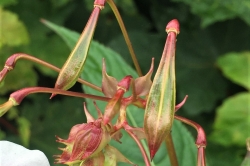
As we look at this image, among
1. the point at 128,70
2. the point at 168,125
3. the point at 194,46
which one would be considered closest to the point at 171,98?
the point at 168,125

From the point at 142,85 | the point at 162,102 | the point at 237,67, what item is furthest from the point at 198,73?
the point at 162,102

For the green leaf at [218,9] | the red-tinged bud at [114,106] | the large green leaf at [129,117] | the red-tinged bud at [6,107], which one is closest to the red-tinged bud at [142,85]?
the red-tinged bud at [114,106]

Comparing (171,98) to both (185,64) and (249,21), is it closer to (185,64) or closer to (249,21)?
(249,21)

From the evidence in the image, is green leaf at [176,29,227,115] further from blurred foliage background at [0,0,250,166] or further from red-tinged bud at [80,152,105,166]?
red-tinged bud at [80,152,105,166]

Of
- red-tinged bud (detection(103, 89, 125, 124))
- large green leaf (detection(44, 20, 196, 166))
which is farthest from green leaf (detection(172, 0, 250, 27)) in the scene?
red-tinged bud (detection(103, 89, 125, 124))

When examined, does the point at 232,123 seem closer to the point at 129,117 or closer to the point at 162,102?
the point at 129,117

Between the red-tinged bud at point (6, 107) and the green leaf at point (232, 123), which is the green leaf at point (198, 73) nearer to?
the green leaf at point (232, 123)

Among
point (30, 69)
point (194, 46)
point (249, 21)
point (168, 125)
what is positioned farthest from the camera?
point (194, 46)
